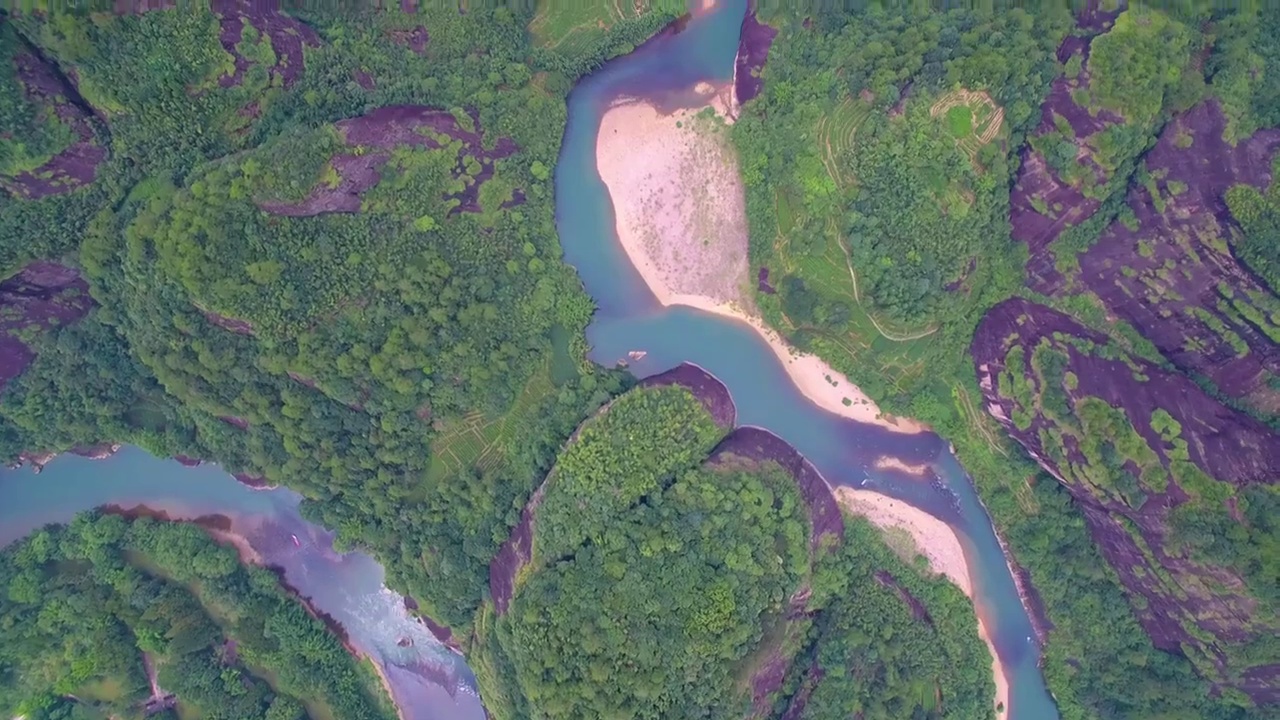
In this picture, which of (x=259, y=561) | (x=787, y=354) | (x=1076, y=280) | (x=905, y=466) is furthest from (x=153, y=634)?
(x=1076, y=280)

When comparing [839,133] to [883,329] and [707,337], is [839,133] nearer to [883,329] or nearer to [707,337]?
[883,329]

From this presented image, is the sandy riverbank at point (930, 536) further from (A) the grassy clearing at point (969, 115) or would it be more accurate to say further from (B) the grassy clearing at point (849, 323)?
(A) the grassy clearing at point (969, 115)

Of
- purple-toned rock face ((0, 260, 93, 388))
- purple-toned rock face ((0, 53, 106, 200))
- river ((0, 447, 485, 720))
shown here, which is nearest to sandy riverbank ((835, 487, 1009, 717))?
river ((0, 447, 485, 720))

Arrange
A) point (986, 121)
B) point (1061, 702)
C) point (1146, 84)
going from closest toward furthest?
1. point (1146, 84)
2. point (986, 121)
3. point (1061, 702)

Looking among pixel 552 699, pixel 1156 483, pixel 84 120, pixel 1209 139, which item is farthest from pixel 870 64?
pixel 84 120

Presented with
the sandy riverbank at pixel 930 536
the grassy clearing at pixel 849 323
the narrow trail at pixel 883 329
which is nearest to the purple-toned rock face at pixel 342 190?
the grassy clearing at pixel 849 323

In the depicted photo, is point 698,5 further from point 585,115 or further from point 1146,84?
point 1146,84
